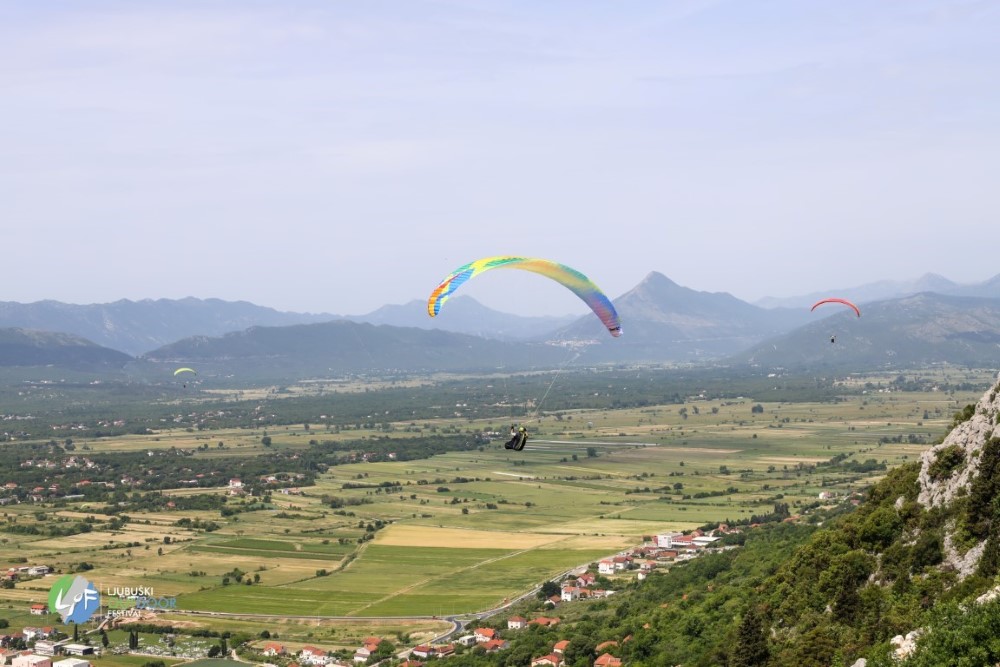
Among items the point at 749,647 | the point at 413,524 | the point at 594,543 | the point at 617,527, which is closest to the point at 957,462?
the point at 749,647

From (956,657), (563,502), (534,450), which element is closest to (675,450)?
(534,450)

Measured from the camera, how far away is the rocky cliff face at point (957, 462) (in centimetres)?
3506

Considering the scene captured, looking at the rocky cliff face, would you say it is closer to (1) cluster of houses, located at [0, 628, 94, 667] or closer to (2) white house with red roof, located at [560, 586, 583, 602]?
(2) white house with red roof, located at [560, 586, 583, 602]

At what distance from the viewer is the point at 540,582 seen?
81.2 metres

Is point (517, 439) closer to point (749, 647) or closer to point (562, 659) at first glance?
point (562, 659)

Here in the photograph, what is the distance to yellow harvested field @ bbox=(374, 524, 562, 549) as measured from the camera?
3856 inches

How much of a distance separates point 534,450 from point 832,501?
3225 inches

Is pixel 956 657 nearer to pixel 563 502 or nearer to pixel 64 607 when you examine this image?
pixel 64 607

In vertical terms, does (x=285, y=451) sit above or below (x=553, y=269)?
below

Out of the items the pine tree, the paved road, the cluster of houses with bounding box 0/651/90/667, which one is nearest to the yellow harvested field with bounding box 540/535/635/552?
the paved road

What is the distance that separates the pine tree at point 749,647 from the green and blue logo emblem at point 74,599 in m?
52.5

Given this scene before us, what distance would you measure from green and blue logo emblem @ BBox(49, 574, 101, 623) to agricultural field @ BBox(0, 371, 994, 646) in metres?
1.66

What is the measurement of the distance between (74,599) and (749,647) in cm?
5772

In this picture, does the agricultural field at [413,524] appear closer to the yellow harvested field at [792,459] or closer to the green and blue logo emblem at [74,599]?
the yellow harvested field at [792,459]
